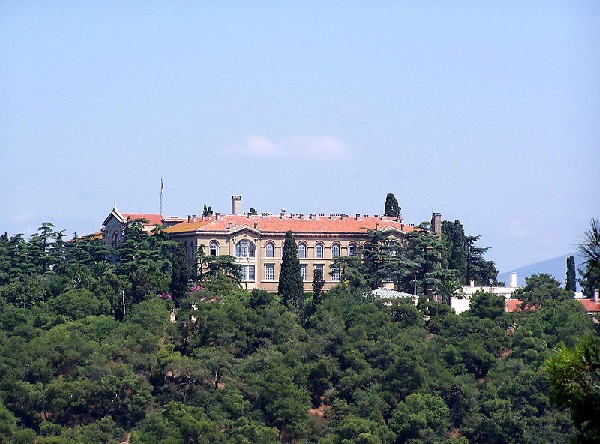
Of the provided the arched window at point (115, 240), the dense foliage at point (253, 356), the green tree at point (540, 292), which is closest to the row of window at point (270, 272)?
the dense foliage at point (253, 356)

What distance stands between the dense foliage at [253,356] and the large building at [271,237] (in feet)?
6.39

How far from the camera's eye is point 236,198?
8950 cm

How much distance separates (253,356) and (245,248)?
40.4 feet

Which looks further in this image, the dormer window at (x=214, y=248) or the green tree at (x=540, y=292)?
the green tree at (x=540, y=292)

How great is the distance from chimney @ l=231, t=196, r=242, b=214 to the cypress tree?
9.49m

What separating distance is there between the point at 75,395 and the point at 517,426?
22871 mm

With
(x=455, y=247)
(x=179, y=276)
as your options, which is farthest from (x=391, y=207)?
(x=179, y=276)

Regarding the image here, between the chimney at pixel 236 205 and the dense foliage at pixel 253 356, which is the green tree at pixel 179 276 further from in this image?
the chimney at pixel 236 205

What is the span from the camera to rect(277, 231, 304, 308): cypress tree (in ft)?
261

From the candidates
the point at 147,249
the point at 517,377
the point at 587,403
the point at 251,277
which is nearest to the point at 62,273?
the point at 147,249

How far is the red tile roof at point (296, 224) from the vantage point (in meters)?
85.4

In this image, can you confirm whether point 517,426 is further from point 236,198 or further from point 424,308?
point 236,198

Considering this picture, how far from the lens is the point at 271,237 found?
3371 inches

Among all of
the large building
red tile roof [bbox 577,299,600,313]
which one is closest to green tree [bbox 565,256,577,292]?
red tile roof [bbox 577,299,600,313]
